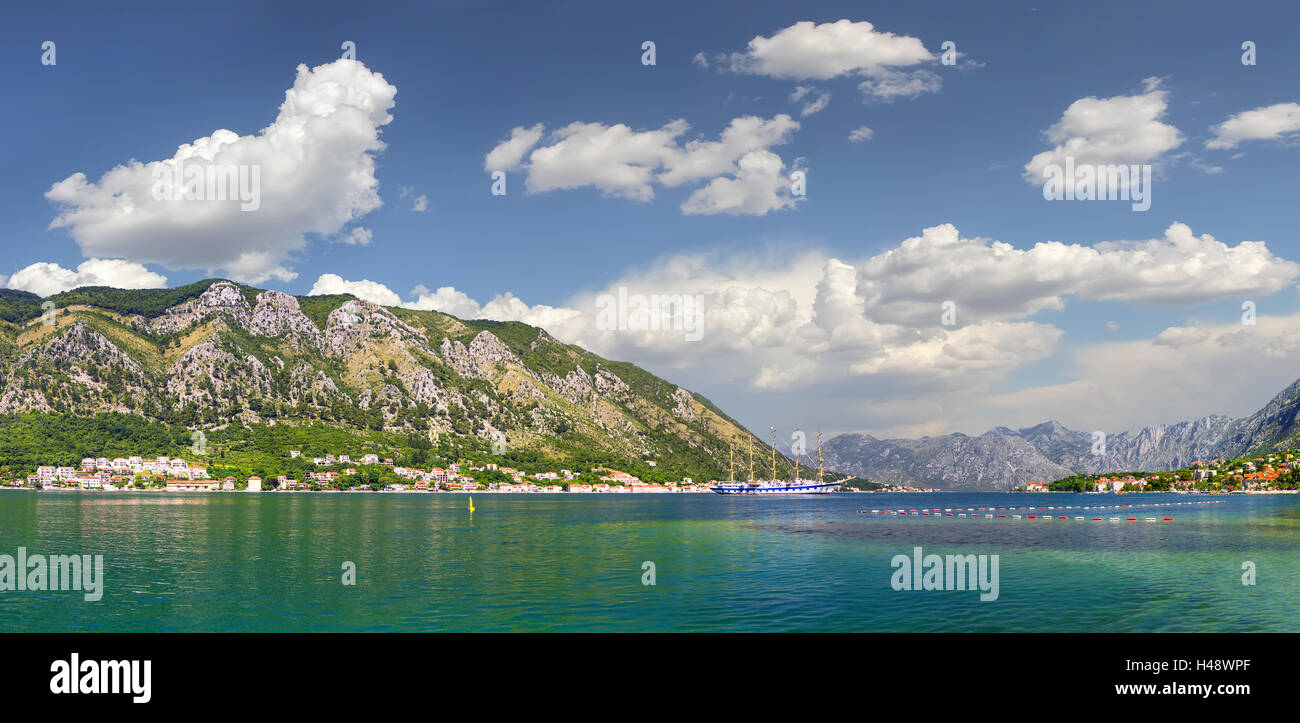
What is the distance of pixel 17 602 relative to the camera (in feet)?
147

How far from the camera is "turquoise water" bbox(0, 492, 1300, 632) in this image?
39906 millimetres

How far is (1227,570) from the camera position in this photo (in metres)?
60.5

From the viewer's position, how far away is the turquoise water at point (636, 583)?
3991 centimetres

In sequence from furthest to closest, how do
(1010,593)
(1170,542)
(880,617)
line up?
1. (1170,542)
2. (1010,593)
3. (880,617)

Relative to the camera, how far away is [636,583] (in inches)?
2114
